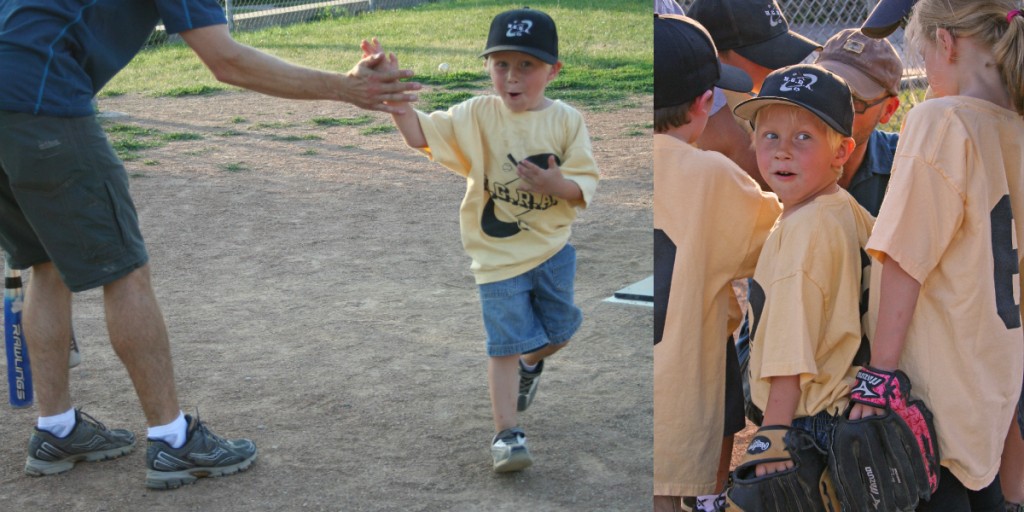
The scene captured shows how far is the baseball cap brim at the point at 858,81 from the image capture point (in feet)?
8.79

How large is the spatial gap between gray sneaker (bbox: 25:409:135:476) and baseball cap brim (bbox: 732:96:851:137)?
1.51 m

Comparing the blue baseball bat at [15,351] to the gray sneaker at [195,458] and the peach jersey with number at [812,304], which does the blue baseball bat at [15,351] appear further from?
the peach jersey with number at [812,304]

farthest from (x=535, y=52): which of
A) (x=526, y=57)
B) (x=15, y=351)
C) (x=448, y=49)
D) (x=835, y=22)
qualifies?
(x=835, y=22)

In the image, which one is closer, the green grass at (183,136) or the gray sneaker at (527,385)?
the gray sneaker at (527,385)

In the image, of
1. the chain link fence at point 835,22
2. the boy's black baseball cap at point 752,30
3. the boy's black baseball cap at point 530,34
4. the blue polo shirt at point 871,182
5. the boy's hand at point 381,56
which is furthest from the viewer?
the chain link fence at point 835,22

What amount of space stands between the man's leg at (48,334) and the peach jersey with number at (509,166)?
0.86 m

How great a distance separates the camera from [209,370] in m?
2.37

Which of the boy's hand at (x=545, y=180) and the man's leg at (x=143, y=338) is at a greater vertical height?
the boy's hand at (x=545, y=180)

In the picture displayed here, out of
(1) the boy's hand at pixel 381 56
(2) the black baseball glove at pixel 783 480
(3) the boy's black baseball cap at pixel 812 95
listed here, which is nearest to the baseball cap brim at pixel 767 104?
(3) the boy's black baseball cap at pixel 812 95

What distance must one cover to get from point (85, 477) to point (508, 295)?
1.03 meters

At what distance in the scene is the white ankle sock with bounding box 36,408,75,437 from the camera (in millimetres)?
2375

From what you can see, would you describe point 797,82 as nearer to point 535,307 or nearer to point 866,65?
point 866,65

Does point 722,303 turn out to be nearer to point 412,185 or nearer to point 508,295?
point 508,295

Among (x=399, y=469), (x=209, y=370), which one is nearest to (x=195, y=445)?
(x=209, y=370)
